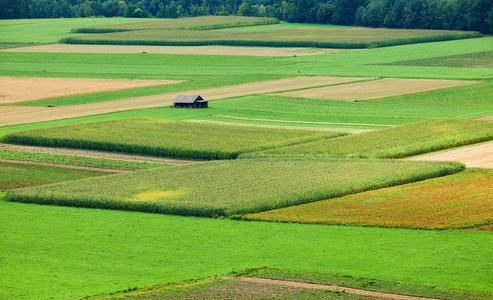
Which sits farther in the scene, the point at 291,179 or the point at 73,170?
the point at 73,170

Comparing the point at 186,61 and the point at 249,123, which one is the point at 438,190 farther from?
the point at 186,61

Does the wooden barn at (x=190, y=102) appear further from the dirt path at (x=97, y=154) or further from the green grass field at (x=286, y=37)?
the green grass field at (x=286, y=37)

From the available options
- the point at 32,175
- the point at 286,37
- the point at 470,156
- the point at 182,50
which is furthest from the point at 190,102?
the point at 286,37

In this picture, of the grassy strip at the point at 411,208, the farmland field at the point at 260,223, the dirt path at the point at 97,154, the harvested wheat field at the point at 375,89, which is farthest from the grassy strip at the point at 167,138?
the harvested wheat field at the point at 375,89

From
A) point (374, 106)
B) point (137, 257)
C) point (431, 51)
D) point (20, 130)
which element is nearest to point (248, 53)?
point (431, 51)

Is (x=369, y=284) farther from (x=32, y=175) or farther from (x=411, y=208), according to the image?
(x=32, y=175)

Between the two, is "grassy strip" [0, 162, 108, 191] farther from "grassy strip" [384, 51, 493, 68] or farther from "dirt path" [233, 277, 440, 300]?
"grassy strip" [384, 51, 493, 68]

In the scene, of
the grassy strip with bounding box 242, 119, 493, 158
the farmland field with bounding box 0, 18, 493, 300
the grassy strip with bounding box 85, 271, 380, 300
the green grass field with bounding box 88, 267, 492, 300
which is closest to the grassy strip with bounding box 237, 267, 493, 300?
the green grass field with bounding box 88, 267, 492, 300
